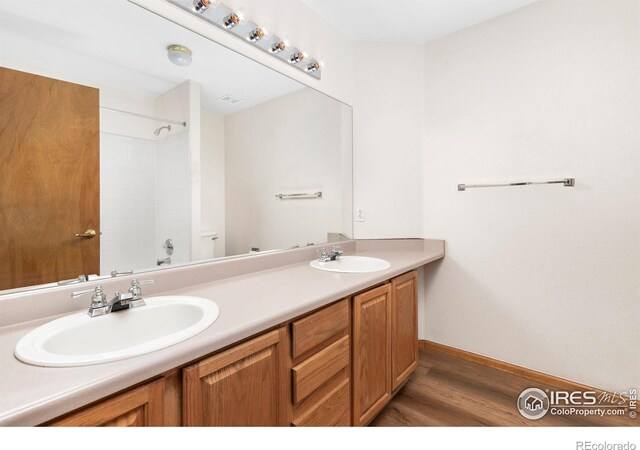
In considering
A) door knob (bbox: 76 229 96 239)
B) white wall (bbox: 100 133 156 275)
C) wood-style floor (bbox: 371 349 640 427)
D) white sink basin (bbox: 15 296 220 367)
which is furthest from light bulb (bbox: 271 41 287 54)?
wood-style floor (bbox: 371 349 640 427)

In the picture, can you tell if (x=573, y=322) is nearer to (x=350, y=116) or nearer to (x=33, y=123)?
(x=350, y=116)

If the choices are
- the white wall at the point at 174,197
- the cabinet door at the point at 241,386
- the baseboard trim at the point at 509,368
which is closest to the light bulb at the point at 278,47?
the white wall at the point at 174,197

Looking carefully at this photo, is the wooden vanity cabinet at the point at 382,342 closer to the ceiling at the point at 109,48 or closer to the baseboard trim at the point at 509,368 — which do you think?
the baseboard trim at the point at 509,368

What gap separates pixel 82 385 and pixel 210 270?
80cm

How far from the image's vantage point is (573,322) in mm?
1720

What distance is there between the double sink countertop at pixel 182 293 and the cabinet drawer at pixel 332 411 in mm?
386

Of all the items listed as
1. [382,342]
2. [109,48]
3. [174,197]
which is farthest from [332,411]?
[109,48]

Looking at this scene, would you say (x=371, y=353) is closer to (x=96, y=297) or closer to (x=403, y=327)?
(x=403, y=327)

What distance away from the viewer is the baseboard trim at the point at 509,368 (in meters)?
1.73

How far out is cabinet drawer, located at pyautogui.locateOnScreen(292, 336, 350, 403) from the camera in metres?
1.02

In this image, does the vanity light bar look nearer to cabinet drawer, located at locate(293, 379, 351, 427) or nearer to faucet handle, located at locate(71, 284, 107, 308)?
faucet handle, located at locate(71, 284, 107, 308)

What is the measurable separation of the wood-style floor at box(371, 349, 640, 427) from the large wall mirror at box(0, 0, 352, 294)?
3.86 feet

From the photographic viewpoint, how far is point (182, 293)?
1.15 meters
